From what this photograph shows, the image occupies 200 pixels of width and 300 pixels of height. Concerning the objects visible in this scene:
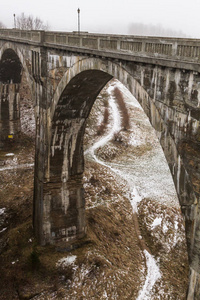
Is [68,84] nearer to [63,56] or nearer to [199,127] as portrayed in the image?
[63,56]

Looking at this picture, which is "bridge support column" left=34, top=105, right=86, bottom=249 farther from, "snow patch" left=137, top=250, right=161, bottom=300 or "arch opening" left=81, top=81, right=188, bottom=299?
"snow patch" left=137, top=250, right=161, bottom=300

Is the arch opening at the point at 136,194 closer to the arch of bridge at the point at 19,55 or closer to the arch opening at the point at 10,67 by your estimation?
the arch of bridge at the point at 19,55

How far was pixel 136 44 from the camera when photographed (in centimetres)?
949

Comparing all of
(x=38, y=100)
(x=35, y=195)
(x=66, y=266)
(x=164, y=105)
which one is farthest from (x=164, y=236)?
(x=164, y=105)

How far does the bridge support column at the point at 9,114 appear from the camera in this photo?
32.4 meters

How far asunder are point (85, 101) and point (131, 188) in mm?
12452

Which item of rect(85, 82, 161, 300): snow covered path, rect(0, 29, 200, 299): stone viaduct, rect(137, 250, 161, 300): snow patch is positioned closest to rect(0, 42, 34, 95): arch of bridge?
rect(0, 29, 200, 299): stone viaduct

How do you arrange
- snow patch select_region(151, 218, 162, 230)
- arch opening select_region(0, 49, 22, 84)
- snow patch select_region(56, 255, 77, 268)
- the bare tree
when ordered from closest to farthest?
snow patch select_region(56, 255, 77, 268) → snow patch select_region(151, 218, 162, 230) → arch opening select_region(0, 49, 22, 84) → the bare tree

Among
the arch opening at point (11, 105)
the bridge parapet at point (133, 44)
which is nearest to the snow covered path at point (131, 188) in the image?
the arch opening at point (11, 105)

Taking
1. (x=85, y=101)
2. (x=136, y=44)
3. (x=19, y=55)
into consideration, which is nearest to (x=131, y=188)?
(x=85, y=101)

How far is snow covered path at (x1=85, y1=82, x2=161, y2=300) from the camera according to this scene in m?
17.3

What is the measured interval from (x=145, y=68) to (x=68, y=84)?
6.22 m

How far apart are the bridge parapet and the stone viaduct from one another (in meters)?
0.02

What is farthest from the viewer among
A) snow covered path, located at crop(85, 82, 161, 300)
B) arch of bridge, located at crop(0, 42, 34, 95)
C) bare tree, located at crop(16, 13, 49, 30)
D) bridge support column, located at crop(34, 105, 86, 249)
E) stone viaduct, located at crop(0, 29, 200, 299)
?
bare tree, located at crop(16, 13, 49, 30)
